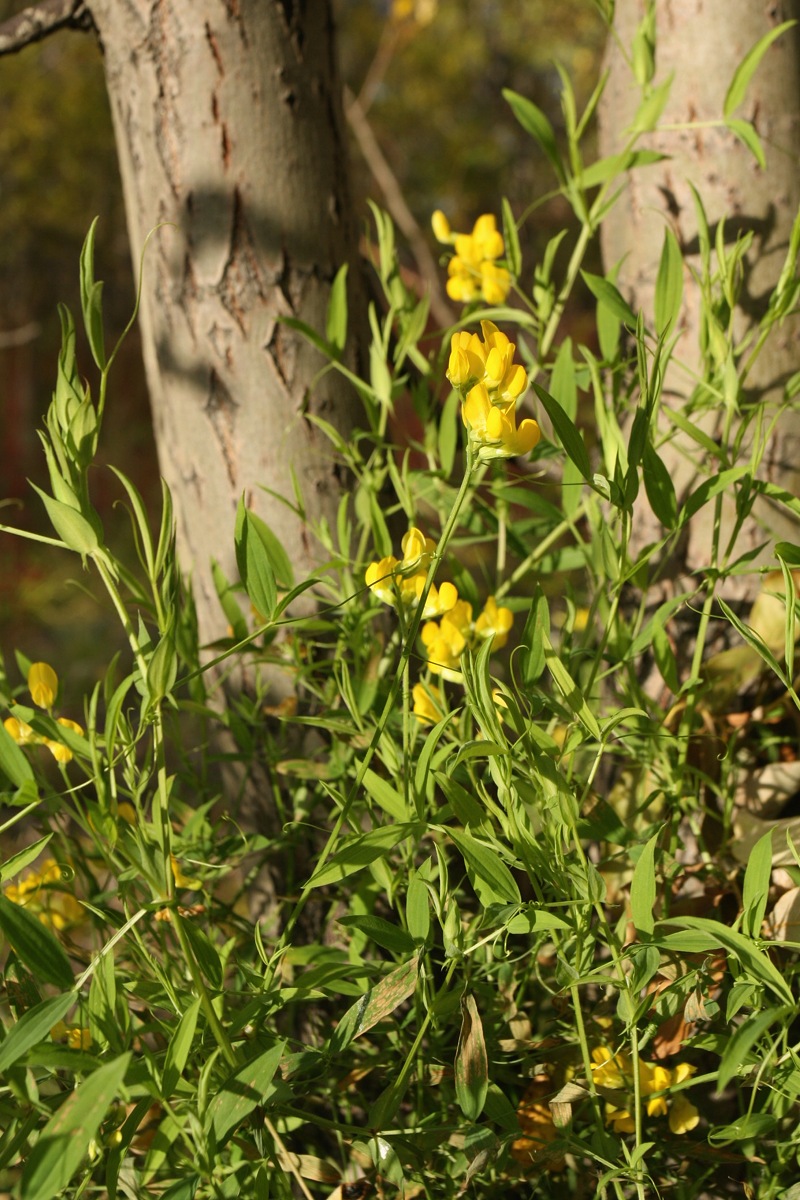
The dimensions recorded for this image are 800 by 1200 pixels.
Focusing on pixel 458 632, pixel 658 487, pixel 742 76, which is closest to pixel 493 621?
pixel 458 632

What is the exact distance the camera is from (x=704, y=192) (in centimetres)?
86

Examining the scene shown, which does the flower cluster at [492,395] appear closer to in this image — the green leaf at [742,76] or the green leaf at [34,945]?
the green leaf at [34,945]

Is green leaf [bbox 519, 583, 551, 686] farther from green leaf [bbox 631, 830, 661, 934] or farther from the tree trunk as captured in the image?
the tree trunk

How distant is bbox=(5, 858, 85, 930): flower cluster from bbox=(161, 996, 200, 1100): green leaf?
0.17 meters

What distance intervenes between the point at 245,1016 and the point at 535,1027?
0.27 m

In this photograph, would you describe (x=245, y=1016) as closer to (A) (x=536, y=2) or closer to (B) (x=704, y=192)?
(B) (x=704, y=192)

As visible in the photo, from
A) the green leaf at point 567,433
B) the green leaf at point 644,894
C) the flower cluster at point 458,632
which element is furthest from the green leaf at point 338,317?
the green leaf at point 644,894

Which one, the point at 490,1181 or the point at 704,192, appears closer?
the point at 490,1181

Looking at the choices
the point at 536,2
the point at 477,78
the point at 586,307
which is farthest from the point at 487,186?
the point at 586,307

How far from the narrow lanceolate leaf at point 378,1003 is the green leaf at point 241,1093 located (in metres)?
0.04

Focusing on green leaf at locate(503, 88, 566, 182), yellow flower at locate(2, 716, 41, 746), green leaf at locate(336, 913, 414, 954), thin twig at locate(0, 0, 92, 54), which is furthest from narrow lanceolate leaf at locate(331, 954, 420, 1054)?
thin twig at locate(0, 0, 92, 54)

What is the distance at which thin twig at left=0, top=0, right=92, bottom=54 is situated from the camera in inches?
34.2

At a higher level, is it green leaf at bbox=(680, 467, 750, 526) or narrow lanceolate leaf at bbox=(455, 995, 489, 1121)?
green leaf at bbox=(680, 467, 750, 526)

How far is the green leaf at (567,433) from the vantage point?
439 mm
